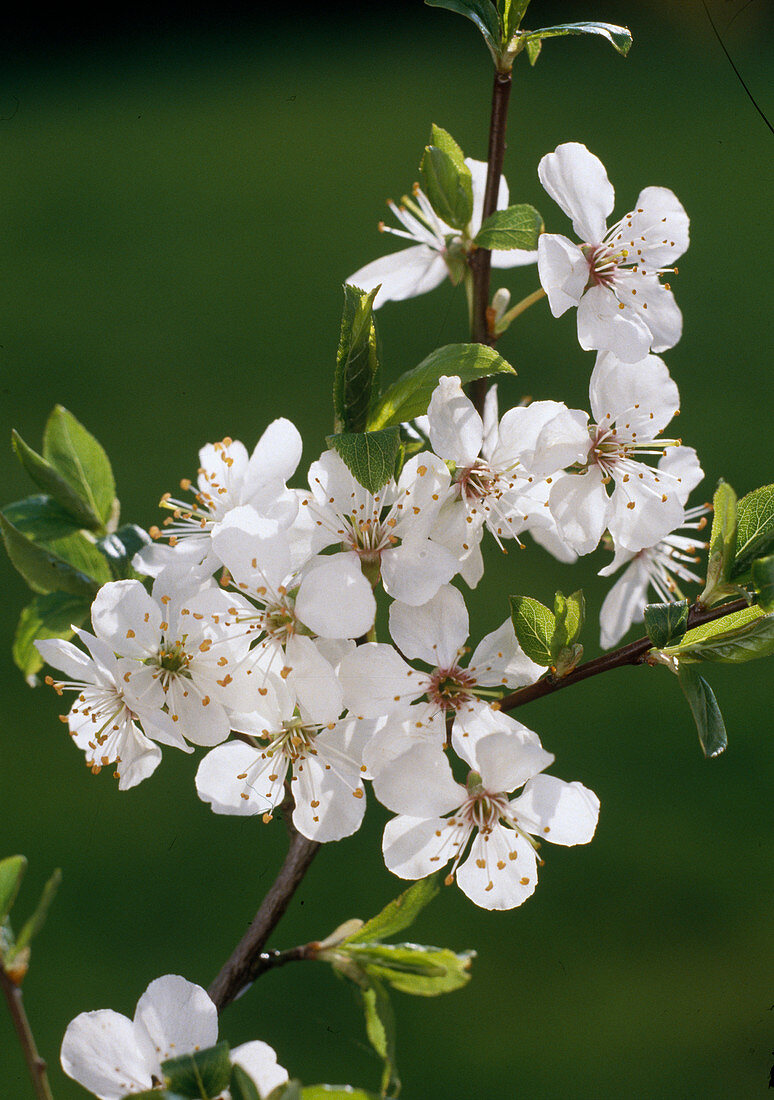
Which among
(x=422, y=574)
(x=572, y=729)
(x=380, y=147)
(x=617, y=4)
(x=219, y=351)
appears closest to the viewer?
(x=422, y=574)

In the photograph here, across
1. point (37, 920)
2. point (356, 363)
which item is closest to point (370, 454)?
point (356, 363)

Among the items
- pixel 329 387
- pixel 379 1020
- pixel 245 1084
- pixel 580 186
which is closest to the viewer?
pixel 245 1084

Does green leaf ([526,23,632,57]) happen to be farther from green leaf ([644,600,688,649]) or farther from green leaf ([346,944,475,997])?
green leaf ([346,944,475,997])

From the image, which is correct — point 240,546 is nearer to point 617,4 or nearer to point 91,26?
point 617,4

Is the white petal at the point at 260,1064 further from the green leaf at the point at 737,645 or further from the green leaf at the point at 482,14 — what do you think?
the green leaf at the point at 482,14

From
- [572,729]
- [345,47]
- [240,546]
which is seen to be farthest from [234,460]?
[345,47]

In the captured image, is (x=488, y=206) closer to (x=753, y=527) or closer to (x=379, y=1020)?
(x=753, y=527)

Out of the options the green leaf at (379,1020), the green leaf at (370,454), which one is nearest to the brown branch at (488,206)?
the green leaf at (370,454)
